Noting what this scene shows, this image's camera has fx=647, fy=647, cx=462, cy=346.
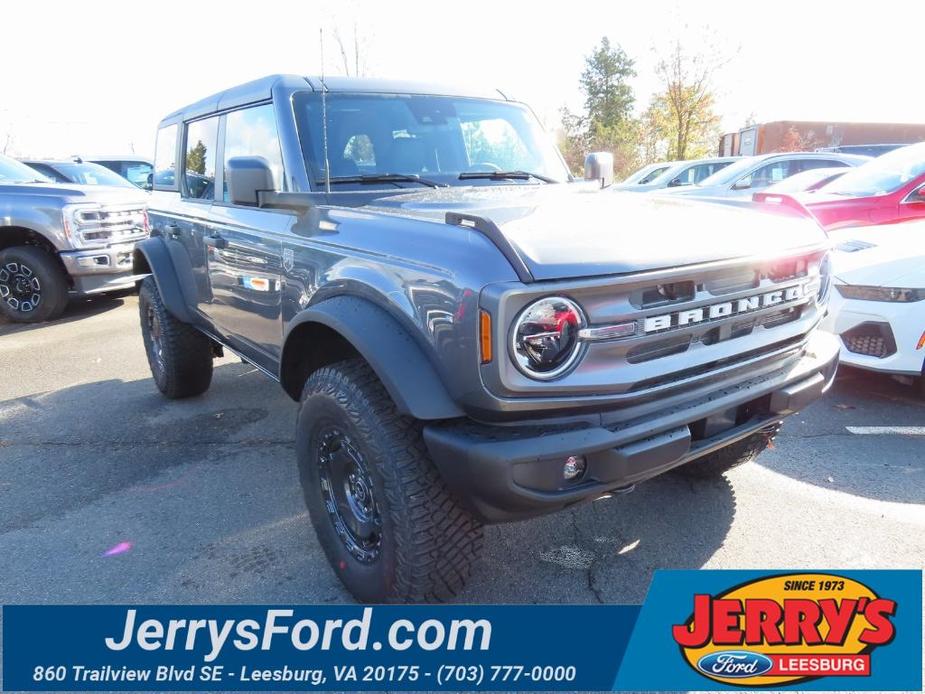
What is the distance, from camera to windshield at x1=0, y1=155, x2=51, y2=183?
7949mm

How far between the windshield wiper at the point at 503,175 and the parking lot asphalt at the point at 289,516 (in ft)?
5.54

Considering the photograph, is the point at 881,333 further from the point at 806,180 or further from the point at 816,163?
the point at 816,163


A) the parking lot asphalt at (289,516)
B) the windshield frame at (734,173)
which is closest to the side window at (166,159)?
the parking lot asphalt at (289,516)

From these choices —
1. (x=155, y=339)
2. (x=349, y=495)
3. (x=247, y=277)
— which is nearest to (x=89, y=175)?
(x=155, y=339)

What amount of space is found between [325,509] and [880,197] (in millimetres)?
5740

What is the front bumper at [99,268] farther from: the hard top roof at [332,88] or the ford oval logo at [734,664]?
the ford oval logo at [734,664]

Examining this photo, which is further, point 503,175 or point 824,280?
point 503,175

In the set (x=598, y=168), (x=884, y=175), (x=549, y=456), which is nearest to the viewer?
(x=549, y=456)

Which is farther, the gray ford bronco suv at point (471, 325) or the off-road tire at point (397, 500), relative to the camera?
the off-road tire at point (397, 500)

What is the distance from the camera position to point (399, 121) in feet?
10.4

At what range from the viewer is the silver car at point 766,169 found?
9359 millimetres

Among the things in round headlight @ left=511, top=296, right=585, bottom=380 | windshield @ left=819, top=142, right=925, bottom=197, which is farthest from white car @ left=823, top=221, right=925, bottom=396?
round headlight @ left=511, top=296, right=585, bottom=380

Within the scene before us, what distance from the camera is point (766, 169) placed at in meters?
9.63

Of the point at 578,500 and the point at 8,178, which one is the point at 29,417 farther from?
the point at 8,178
